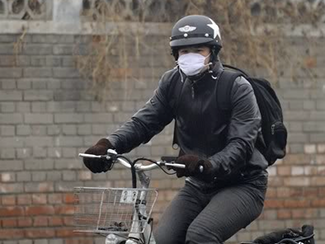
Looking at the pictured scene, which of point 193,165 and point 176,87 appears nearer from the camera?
point 193,165

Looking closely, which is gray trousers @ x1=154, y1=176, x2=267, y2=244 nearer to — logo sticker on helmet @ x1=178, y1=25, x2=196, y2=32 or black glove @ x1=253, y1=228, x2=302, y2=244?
black glove @ x1=253, y1=228, x2=302, y2=244

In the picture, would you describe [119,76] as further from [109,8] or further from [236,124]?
[236,124]

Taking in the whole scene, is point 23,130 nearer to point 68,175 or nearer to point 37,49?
point 68,175

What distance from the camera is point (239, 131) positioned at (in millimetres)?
5734

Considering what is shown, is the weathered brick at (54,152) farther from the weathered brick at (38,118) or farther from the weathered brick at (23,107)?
the weathered brick at (23,107)

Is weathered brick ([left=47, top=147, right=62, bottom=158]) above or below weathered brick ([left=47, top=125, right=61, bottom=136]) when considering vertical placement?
below

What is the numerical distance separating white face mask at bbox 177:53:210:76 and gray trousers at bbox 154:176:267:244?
0.68 metres

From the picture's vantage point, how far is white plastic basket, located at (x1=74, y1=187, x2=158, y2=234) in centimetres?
535

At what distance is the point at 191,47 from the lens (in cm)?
583

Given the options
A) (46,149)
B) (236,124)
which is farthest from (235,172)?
(46,149)

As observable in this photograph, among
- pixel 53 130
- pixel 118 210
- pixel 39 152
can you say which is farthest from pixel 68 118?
pixel 118 210

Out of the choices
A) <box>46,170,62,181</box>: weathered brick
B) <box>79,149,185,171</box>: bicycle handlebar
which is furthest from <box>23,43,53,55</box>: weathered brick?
<box>79,149,185,171</box>: bicycle handlebar

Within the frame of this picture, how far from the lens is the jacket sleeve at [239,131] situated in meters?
5.58

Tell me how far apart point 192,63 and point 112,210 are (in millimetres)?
973
